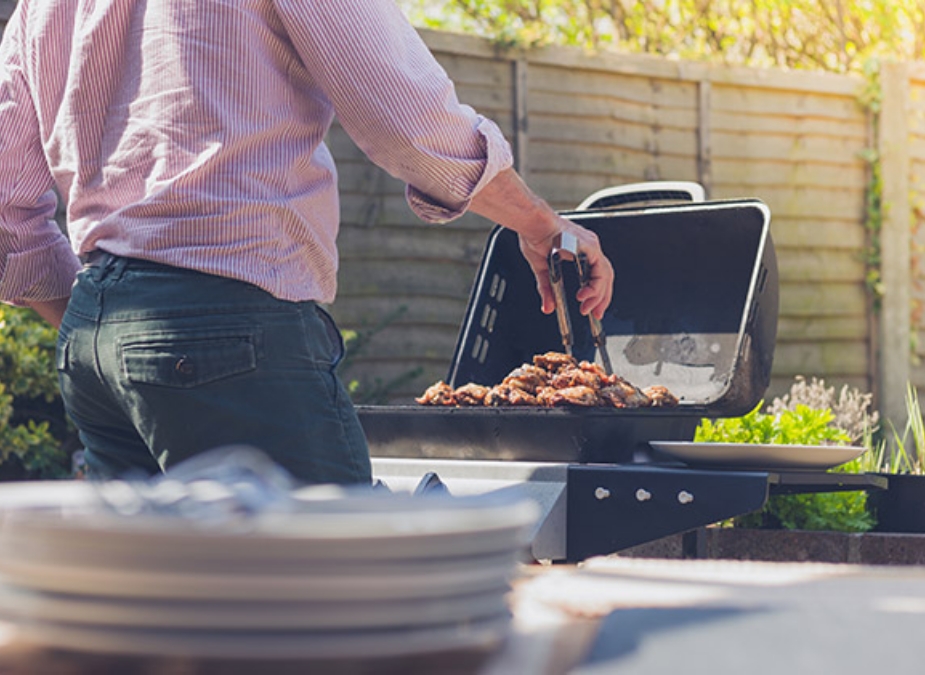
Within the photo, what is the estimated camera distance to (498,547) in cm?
63

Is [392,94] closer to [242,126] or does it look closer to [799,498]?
[242,126]

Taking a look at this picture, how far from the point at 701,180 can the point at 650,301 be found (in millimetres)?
3433

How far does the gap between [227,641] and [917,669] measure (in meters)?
0.33

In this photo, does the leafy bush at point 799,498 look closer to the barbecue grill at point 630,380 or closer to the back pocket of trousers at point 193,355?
the barbecue grill at point 630,380

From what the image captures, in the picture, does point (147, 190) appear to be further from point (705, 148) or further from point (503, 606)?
point (705, 148)

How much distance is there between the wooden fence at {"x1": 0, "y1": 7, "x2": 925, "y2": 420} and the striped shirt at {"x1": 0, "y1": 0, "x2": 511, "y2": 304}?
3411mm

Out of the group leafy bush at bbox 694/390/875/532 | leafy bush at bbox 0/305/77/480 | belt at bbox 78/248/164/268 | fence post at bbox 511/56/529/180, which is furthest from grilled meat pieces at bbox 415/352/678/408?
fence post at bbox 511/56/529/180

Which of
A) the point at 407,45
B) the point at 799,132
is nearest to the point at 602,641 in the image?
the point at 407,45

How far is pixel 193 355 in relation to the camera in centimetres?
157

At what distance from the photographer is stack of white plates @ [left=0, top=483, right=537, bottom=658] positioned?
0.55 m

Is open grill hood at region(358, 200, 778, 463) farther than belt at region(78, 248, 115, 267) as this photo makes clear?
Yes

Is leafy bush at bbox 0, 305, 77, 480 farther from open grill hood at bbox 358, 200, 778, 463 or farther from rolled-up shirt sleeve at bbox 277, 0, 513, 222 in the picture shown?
rolled-up shirt sleeve at bbox 277, 0, 513, 222

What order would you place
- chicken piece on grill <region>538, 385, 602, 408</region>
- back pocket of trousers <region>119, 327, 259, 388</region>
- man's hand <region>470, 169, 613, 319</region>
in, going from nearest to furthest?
back pocket of trousers <region>119, 327, 259, 388</region>, man's hand <region>470, 169, 613, 319</region>, chicken piece on grill <region>538, 385, 602, 408</region>

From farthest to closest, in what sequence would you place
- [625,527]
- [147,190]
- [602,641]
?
1. [625,527]
2. [147,190]
3. [602,641]
